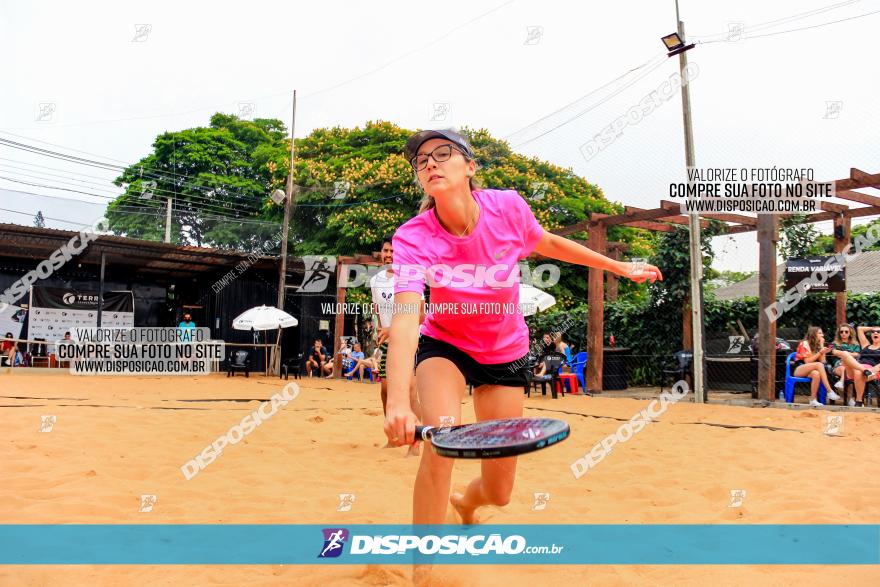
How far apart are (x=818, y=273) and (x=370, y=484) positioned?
1120cm

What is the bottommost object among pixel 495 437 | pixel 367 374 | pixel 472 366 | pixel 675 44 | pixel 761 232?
pixel 367 374

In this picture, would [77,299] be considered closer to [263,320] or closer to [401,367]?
[263,320]

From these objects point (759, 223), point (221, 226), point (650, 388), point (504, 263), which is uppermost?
point (221, 226)

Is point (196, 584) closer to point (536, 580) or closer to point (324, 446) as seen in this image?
point (536, 580)

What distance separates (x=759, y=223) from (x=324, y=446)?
29.3 feet

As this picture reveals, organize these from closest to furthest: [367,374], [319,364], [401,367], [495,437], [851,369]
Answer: [495,437]
[401,367]
[851,369]
[367,374]
[319,364]

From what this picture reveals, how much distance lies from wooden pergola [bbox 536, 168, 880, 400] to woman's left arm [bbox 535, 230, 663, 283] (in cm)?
848

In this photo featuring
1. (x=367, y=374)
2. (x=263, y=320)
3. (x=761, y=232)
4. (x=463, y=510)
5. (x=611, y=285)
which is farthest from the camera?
(x=367, y=374)

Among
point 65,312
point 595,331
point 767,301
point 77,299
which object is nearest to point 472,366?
point 767,301

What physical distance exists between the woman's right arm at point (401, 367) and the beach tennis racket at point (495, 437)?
0.29 ft

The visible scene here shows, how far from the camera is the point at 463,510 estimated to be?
134 inches

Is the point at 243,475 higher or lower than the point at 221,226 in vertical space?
lower

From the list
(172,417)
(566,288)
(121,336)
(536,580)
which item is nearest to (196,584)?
(536,580)

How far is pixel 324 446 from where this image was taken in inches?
233
